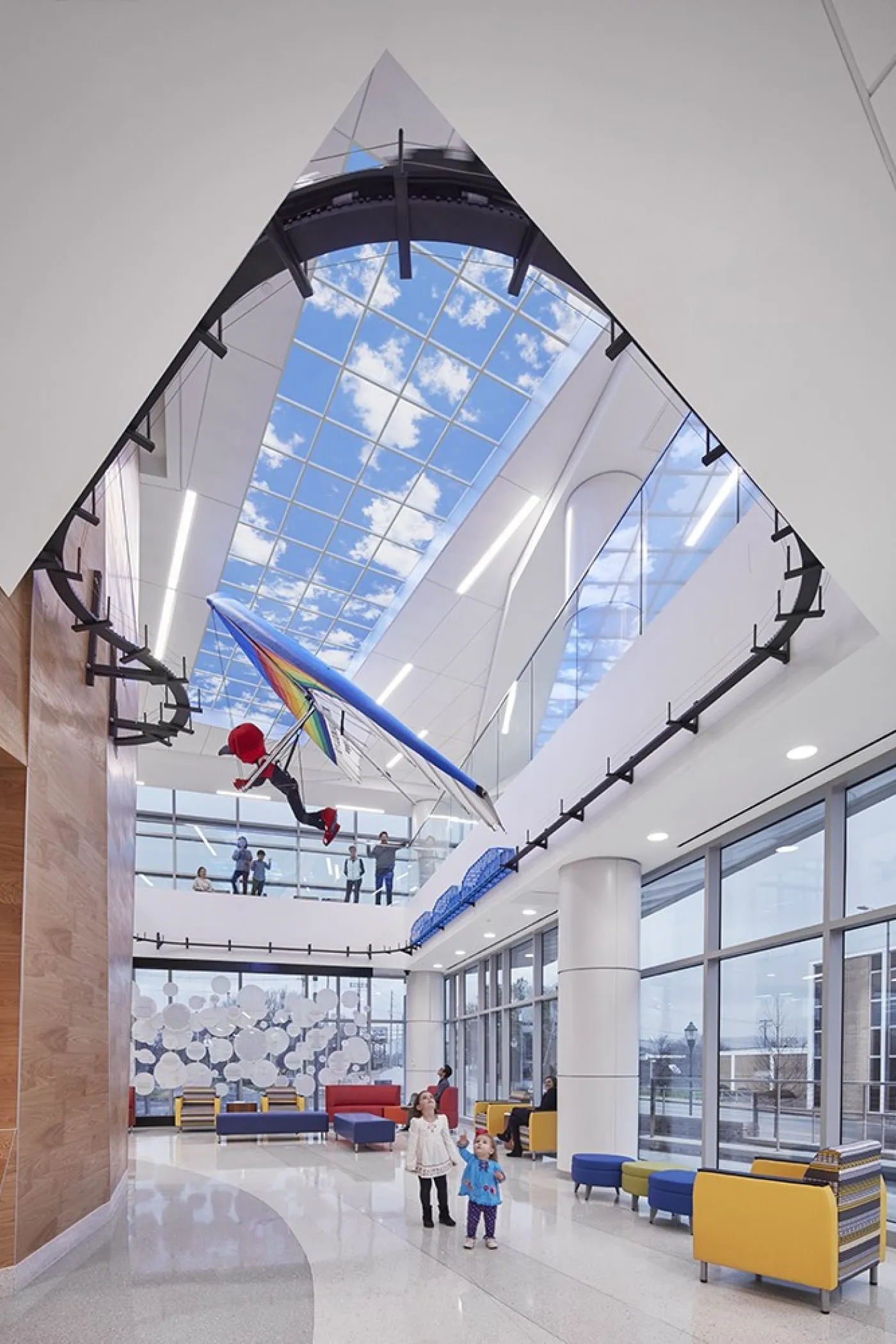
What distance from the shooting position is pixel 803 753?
884 cm

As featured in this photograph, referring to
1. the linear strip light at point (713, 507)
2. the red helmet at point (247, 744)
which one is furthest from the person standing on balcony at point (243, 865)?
the linear strip light at point (713, 507)

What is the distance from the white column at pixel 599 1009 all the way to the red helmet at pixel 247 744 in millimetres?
4316

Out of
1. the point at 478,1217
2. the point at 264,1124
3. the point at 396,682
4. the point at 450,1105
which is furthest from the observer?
the point at 396,682

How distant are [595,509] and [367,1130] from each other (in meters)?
10.7

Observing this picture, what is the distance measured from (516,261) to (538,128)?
2.77 meters

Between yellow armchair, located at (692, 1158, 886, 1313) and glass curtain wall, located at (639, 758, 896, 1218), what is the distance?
1.61 m

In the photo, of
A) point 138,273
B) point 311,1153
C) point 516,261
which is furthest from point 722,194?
point 311,1153

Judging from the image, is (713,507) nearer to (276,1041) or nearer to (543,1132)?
(543,1132)

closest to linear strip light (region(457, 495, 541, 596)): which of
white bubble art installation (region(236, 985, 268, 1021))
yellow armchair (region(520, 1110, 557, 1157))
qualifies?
yellow armchair (region(520, 1110, 557, 1157))

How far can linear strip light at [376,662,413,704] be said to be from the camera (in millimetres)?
23156

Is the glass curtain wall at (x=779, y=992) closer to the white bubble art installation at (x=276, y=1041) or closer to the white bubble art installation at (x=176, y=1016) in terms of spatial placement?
the white bubble art installation at (x=276, y=1041)

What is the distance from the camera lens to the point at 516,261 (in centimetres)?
584

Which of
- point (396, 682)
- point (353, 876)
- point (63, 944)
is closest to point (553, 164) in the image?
point (63, 944)

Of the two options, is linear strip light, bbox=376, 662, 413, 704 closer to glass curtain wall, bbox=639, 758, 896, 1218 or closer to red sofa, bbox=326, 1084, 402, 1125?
red sofa, bbox=326, 1084, 402, 1125
